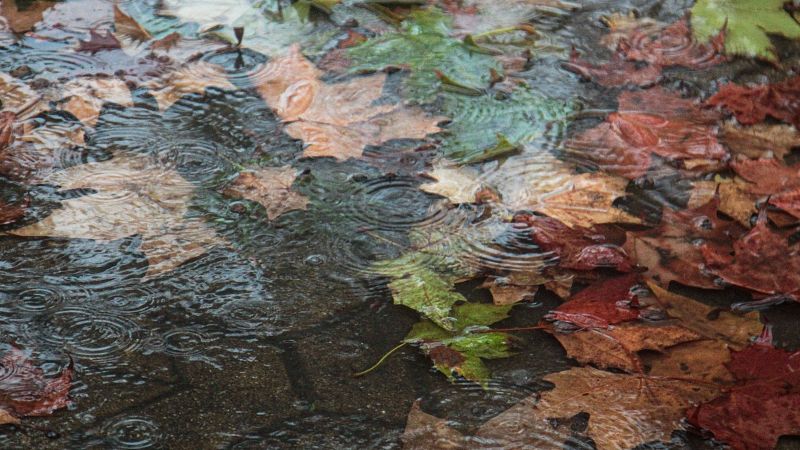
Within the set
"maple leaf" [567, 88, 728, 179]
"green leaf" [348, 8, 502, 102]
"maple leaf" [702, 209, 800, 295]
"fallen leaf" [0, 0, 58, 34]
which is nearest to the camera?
"maple leaf" [702, 209, 800, 295]

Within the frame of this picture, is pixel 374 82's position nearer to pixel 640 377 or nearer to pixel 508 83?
pixel 508 83

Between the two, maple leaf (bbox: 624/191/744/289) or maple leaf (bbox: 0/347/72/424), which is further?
maple leaf (bbox: 624/191/744/289)

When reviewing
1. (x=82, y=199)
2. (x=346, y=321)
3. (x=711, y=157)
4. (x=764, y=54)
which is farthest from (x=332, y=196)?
(x=764, y=54)

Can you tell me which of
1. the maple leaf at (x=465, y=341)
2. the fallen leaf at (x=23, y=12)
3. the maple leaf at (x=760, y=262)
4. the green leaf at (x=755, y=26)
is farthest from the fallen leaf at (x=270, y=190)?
the green leaf at (x=755, y=26)

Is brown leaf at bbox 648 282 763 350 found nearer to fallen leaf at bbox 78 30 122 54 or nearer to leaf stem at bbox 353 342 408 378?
leaf stem at bbox 353 342 408 378

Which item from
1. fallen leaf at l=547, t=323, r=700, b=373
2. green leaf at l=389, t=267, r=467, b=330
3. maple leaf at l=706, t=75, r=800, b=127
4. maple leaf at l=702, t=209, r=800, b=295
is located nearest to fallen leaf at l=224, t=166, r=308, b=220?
green leaf at l=389, t=267, r=467, b=330

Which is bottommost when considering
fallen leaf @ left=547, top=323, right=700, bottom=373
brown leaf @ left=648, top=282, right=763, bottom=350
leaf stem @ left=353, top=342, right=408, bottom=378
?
leaf stem @ left=353, top=342, right=408, bottom=378

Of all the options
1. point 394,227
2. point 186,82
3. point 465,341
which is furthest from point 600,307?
point 186,82

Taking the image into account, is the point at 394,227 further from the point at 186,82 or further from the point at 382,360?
the point at 186,82
